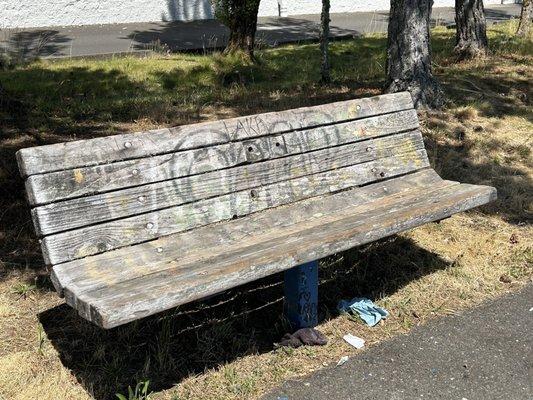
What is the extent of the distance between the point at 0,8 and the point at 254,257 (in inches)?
618

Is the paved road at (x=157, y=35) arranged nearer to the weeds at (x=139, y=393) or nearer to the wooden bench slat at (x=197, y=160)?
the wooden bench slat at (x=197, y=160)

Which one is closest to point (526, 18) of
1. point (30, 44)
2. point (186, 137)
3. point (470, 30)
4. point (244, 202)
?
point (470, 30)

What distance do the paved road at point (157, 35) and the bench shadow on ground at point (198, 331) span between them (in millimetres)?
8534

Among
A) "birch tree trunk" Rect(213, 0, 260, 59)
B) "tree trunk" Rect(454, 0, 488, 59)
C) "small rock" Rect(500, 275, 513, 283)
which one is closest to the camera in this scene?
"small rock" Rect(500, 275, 513, 283)

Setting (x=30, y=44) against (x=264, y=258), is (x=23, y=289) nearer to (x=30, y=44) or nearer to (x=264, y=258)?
(x=264, y=258)

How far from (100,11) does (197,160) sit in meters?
15.6

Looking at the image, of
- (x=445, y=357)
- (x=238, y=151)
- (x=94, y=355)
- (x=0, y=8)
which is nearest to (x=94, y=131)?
(x=238, y=151)

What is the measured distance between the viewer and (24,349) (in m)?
3.45

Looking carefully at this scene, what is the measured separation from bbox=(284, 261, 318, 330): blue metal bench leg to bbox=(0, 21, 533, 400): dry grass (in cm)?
11

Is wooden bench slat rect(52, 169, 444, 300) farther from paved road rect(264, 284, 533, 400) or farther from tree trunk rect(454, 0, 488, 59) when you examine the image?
tree trunk rect(454, 0, 488, 59)

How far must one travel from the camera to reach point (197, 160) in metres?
3.67

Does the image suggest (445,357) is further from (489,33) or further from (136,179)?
(489,33)

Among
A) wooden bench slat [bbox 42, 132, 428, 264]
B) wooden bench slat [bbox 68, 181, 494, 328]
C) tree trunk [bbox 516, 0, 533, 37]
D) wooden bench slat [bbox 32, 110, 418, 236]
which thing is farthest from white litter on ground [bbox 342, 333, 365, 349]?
tree trunk [bbox 516, 0, 533, 37]

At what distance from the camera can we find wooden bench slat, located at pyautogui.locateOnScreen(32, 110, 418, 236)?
10.5 ft
